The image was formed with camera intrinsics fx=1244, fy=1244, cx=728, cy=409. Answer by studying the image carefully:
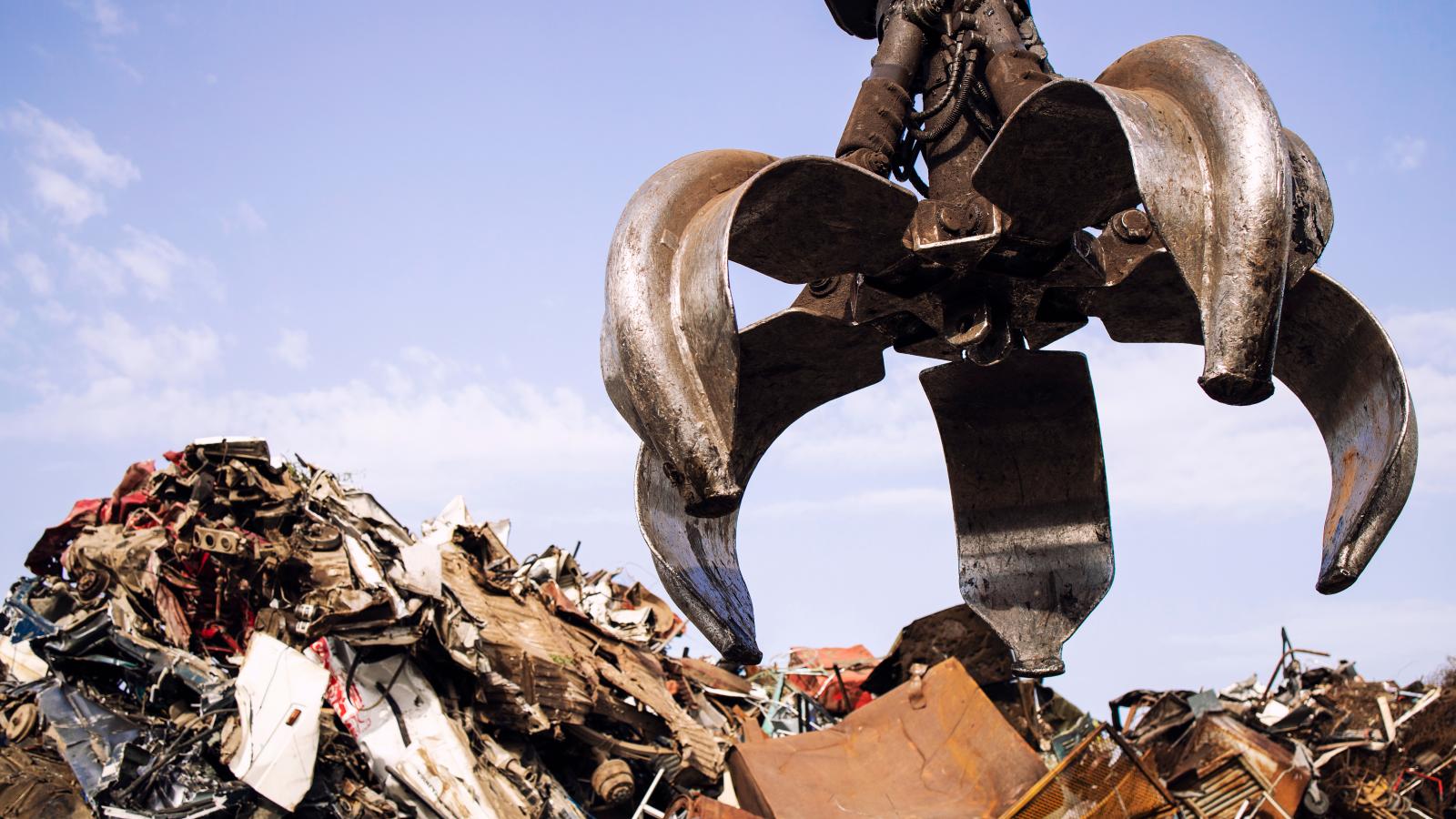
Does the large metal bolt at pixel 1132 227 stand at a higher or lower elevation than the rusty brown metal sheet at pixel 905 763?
higher

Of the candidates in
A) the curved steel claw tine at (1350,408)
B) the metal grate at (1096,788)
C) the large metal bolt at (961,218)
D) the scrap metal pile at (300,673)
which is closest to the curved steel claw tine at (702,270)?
the large metal bolt at (961,218)

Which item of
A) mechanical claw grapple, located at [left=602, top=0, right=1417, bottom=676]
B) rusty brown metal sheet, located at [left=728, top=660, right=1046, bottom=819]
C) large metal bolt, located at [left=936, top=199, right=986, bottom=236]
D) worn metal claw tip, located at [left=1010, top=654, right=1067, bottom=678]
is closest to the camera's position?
mechanical claw grapple, located at [left=602, top=0, right=1417, bottom=676]

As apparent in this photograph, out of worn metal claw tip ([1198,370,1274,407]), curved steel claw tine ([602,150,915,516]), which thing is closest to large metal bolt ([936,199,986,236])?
curved steel claw tine ([602,150,915,516])

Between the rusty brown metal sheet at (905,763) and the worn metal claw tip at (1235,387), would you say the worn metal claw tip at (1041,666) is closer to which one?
the worn metal claw tip at (1235,387)

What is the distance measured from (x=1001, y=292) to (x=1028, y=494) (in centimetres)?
80

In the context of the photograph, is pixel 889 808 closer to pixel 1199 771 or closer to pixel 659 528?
pixel 1199 771

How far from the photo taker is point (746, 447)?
321 centimetres

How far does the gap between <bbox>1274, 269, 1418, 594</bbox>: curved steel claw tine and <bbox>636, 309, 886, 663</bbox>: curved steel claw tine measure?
0.99 metres

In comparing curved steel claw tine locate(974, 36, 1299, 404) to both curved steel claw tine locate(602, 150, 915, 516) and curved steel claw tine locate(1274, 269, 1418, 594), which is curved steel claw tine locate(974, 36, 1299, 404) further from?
curved steel claw tine locate(1274, 269, 1418, 594)

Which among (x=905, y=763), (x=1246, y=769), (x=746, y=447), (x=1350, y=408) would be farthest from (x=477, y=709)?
(x=1350, y=408)

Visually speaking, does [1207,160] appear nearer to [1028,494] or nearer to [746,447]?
[746,447]

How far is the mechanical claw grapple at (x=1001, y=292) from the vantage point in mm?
2082

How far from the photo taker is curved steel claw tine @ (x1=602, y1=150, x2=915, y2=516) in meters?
2.13

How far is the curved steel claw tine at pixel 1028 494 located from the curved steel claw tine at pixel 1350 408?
28.3 inches
